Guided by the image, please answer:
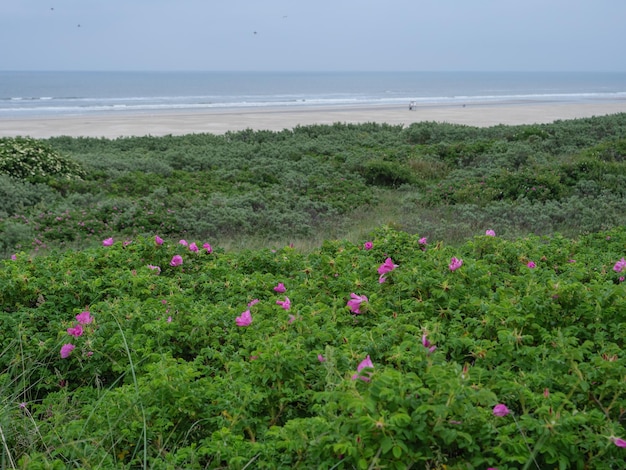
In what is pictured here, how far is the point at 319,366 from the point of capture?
3150 millimetres

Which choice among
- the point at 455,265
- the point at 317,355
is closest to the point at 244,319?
the point at 317,355

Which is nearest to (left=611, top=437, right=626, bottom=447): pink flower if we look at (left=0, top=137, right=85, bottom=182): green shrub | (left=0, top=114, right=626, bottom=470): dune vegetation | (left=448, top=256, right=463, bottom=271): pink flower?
(left=0, top=114, right=626, bottom=470): dune vegetation

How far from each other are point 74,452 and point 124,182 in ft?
32.4

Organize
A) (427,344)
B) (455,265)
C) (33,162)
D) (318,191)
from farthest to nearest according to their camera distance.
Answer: (33,162) → (318,191) → (455,265) → (427,344)

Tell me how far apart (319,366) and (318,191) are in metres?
8.68

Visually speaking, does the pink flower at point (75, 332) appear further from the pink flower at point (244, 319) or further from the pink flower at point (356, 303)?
the pink flower at point (356, 303)

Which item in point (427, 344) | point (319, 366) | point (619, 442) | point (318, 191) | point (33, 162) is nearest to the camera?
point (619, 442)

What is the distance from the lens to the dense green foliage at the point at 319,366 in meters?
2.26

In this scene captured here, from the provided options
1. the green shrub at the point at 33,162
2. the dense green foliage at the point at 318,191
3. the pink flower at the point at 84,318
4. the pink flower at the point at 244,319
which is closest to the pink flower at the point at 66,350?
the pink flower at the point at 84,318

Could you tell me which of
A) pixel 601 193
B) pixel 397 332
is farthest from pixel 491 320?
pixel 601 193

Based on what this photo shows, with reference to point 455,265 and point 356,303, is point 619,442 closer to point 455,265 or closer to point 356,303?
point 356,303

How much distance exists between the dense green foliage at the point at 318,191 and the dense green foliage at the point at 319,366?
12.8ft

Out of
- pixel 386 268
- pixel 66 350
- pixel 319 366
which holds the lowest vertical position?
pixel 66 350

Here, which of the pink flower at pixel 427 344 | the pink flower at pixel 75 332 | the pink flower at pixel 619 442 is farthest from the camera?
the pink flower at pixel 75 332
